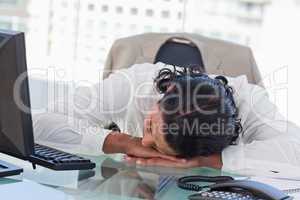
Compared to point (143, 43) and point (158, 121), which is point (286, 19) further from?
point (158, 121)

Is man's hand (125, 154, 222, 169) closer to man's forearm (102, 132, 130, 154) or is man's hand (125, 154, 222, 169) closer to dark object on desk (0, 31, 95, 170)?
man's forearm (102, 132, 130, 154)

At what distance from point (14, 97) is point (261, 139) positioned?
95 cm

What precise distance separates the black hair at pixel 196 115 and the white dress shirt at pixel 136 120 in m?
0.16

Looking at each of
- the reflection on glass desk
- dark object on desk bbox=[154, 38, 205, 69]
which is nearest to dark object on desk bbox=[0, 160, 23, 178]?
the reflection on glass desk

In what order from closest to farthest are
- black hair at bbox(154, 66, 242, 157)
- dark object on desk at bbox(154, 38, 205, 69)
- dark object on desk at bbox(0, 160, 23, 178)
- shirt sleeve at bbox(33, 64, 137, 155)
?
dark object on desk at bbox(0, 160, 23, 178) < black hair at bbox(154, 66, 242, 157) < shirt sleeve at bbox(33, 64, 137, 155) < dark object on desk at bbox(154, 38, 205, 69)

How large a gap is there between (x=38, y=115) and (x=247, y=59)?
1106 millimetres

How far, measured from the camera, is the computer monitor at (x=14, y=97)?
3.18 feet

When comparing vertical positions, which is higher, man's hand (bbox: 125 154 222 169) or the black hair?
the black hair

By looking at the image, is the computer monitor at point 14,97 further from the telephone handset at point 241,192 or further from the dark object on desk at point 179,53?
the dark object on desk at point 179,53

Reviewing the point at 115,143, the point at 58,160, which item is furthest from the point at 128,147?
the point at 58,160

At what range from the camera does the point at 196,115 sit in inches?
48.8

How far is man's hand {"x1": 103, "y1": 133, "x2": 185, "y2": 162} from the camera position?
4.75ft

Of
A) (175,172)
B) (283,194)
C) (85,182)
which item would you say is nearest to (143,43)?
(175,172)

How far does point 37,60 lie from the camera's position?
3125 mm
